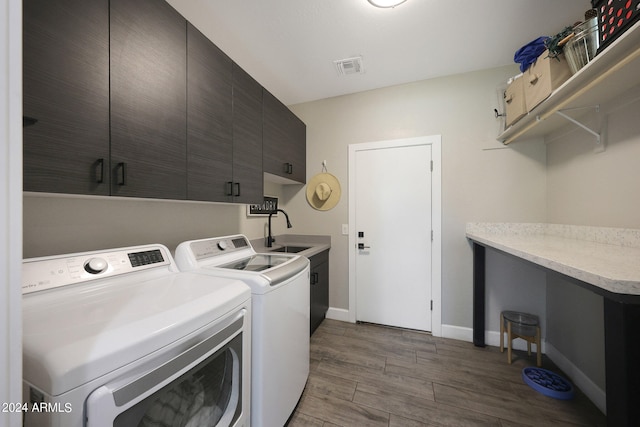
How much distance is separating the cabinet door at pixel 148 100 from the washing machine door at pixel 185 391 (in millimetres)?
739

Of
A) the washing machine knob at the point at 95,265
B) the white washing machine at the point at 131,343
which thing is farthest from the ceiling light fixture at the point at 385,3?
the washing machine knob at the point at 95,265

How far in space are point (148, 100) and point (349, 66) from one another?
5.59ft

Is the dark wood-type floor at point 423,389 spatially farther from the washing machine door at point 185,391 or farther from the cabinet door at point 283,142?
the cabinet door at point 283,142

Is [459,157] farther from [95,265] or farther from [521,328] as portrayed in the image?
[95,265]

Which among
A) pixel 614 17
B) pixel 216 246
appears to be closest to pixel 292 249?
pixel 216 246

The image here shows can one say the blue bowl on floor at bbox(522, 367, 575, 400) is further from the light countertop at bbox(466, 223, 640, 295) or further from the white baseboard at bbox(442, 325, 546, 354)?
the light countertop at bbox(466, 223, 640, 295)

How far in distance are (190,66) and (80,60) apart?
530 millimetres

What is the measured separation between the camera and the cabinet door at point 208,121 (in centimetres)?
129

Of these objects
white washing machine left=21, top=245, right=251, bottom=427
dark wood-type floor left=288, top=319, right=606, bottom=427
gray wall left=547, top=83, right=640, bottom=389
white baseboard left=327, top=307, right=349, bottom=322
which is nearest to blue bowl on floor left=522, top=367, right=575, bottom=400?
dark wood-type floor left=288, top=319, right=606, bottom=427

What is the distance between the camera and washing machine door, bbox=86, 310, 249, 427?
561 mm

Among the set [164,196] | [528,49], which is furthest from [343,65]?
[164,196]

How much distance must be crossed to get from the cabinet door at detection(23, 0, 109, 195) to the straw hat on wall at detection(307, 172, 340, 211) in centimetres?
195

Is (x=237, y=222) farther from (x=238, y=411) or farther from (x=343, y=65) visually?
(x=343, y=65)

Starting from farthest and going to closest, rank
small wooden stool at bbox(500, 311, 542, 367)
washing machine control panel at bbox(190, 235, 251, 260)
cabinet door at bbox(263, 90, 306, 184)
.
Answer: cabinet door at bbox(263, 90, 306, 184) → small wooden stool at bbox(500, 311, 542, 367) → washing machine control panel at bbox(190, 235, 251, 260)
